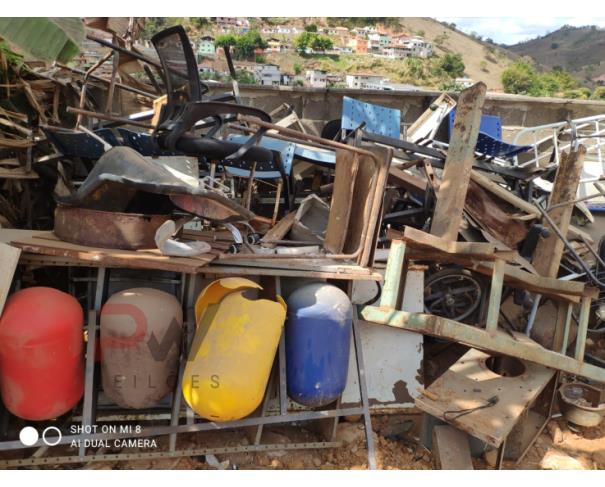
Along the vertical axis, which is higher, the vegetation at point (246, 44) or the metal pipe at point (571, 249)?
the vegetation at point (246, 44)

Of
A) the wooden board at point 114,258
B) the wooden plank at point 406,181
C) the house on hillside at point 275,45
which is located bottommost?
the wooden board at point 114,258

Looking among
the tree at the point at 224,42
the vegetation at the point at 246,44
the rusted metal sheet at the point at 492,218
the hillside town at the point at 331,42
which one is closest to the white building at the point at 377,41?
the hillside town at the point at 331,42

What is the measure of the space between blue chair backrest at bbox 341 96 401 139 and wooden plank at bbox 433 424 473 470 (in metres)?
3.09

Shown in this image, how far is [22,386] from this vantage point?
8.96 feet

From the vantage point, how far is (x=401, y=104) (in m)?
6.56

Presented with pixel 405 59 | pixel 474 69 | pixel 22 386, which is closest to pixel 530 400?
pixel 22 386

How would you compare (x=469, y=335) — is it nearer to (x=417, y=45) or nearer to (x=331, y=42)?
(x=331, y=42)

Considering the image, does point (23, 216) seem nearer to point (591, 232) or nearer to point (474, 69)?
Answer: point (591, 232)

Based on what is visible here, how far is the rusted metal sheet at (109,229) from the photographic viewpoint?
123 inches

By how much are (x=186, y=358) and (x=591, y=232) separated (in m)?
4.24

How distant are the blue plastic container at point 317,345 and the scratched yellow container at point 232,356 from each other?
15cm

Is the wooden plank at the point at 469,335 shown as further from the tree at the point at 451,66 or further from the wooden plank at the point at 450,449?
the tree at the point at 451,66

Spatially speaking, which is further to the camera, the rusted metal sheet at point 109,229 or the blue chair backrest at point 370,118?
the blue chair backrest at point 370,118

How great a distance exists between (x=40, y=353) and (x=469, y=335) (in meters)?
2.43
